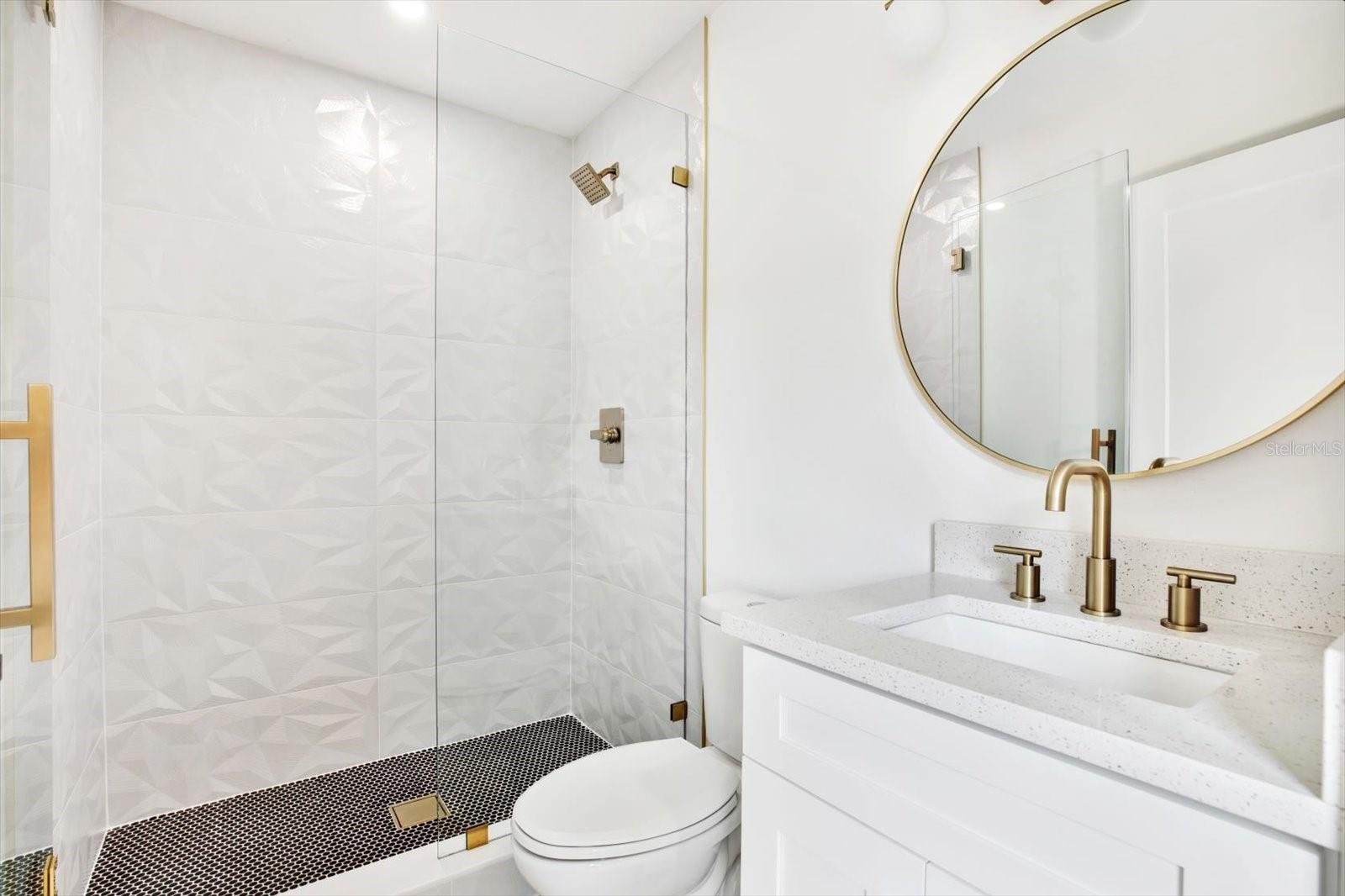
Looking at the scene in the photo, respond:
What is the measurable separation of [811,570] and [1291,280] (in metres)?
1.03

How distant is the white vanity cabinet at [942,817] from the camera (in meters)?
0.56

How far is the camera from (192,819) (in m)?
1.95

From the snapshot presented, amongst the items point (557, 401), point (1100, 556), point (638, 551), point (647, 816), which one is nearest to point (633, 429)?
point (557, 401)

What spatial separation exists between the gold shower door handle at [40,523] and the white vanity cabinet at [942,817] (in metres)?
0.91

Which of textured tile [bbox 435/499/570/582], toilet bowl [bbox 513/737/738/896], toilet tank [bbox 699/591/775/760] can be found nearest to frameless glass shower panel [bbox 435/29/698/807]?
textured tile [bbox 435/499/570/582]

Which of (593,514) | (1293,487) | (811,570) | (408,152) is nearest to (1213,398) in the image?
(1293,487)

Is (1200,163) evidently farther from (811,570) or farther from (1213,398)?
(811,570)

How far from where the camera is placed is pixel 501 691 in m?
1.77

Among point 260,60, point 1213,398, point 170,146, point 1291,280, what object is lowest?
point 1213,398

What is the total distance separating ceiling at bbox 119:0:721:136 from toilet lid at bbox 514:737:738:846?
63.7 inches

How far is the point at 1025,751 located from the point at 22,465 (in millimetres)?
1135

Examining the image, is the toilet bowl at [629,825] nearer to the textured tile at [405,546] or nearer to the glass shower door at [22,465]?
the glass shower door at [22,465]

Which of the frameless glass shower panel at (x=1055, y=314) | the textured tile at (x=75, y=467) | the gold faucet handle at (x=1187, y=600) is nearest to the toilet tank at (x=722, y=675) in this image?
the frameless glass shower panel at (x=1055, y=314)

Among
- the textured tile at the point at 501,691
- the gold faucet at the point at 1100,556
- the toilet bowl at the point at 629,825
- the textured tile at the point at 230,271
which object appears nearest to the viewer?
the gold faucet at the point at 1100,556
